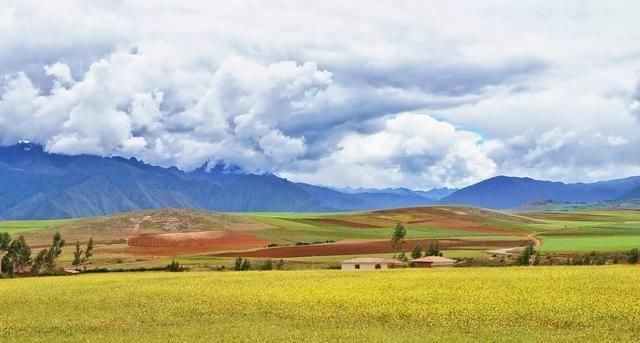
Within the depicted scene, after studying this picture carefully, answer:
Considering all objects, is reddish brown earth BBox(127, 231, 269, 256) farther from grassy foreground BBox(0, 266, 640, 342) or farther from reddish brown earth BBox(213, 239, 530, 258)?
grassy foreground BBox(0, 266, 640, 342)

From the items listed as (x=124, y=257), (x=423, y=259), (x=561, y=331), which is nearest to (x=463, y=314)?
Result: (x=561, y=331)

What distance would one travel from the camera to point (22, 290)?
7669cm

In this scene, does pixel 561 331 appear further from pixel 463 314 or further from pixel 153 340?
pixel 153 340

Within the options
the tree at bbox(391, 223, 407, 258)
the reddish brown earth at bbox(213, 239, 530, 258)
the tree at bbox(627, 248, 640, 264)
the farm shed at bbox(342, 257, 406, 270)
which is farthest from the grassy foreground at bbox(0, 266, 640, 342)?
the reddish brown earth at bbox(213, 239, 530, 258)

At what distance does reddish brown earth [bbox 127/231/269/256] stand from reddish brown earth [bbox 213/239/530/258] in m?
16.1

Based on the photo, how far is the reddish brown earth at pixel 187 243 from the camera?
563 feet

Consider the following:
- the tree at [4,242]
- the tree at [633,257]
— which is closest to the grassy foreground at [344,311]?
the tree at [633,257]

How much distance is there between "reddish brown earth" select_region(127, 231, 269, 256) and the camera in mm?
171750

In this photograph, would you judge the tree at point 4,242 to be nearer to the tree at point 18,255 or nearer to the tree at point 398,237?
the tree at point 18,255

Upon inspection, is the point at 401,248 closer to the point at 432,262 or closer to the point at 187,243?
the point at 432,262

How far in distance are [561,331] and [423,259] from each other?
273 ft

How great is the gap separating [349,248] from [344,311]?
116 meters

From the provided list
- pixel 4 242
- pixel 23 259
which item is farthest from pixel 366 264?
pixel 4 242

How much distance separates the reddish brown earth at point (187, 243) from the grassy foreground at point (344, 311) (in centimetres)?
9542
